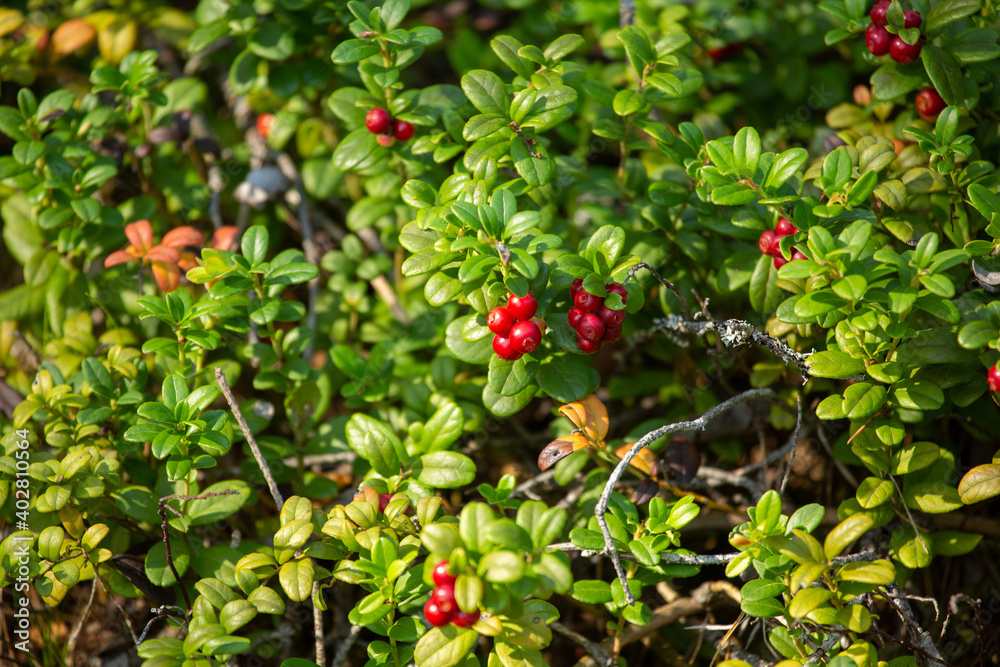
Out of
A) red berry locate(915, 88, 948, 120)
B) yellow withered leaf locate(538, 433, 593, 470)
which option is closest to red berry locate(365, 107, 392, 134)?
yellow withered leaf locate(538, 433, 593, 470)

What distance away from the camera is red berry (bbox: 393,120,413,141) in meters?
2.57

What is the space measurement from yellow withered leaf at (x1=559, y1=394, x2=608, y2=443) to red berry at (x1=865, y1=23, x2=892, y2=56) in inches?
60.6

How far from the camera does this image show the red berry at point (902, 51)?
7.82ft

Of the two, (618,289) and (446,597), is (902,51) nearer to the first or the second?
(618,289)

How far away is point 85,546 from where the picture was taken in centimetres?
207

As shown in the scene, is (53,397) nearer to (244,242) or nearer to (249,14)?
(244,242)

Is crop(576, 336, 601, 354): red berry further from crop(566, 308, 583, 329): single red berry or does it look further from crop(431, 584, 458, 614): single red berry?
crop(431, 584, 458, 614): single red berry

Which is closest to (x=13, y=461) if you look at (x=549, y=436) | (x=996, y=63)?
(x=549, y=436)

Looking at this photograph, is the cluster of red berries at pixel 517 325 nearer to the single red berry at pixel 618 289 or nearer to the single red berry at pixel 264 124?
the single red berry at pixel 618 289

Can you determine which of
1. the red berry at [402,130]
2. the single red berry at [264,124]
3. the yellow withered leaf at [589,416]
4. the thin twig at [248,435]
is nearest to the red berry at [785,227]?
the yellow withered leaf at [589,416]

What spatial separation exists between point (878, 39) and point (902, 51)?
0.09m

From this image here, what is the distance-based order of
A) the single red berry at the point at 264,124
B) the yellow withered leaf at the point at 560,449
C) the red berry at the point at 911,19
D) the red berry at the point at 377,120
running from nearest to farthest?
1. the yellow withered leaf at the point at 560,449
2. the red berry at the point at 911,19
3. the red berry at the point at 377,120
4. the single red berry at the point at 264,124

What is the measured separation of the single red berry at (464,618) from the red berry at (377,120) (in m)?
1.66

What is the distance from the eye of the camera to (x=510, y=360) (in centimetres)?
217
